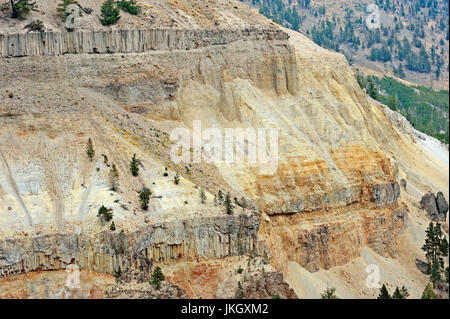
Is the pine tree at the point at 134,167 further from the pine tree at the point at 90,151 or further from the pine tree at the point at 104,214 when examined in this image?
the pine tree at the point at 104,214

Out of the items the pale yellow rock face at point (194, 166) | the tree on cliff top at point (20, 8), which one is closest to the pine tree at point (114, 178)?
the pale yellow rock face at point (194, 166)

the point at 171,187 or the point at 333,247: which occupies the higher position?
the point at 171,187

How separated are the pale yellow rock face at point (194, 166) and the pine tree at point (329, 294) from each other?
64.1 inches

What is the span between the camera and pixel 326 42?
146m

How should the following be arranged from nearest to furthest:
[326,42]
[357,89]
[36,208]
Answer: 1. [36,208]
2. [357,89]
3. [326,42]

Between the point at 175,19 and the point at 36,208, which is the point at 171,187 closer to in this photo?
the point at 36,208

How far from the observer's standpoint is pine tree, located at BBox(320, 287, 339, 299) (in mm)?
69463

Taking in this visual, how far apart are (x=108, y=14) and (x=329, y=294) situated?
108 ft

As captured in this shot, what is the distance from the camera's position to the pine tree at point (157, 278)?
203ft

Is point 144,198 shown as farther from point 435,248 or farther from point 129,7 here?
point 435,248
